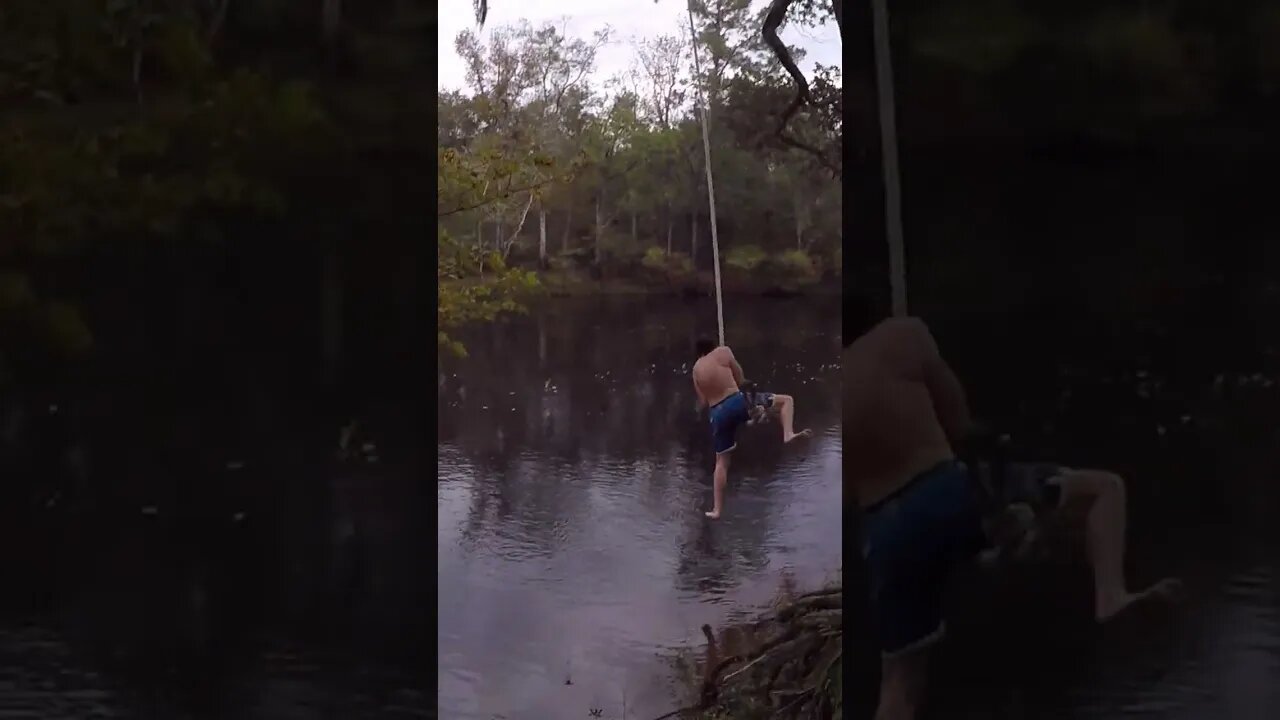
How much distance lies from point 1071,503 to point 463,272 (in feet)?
7.25

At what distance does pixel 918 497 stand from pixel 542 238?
5.66 ft

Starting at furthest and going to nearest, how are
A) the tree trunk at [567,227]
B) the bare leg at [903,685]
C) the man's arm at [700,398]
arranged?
the tree trunk at [567,227] < the man's arm at [700,398] < the bare leg at [903,685]

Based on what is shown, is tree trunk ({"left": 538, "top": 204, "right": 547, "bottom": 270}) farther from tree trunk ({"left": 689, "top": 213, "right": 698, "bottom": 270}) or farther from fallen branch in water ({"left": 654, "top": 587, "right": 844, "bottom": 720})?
fallen branch in water ({"left": 654, "top": 587, "right": 844, "bottom": 720})

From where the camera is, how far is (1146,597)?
241 cm

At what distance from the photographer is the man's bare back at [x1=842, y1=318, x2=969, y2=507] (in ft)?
7.89

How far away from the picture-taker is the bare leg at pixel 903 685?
2383mm

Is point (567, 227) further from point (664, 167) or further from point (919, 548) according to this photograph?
point (919, 548)

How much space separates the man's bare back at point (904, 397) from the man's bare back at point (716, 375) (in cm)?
88

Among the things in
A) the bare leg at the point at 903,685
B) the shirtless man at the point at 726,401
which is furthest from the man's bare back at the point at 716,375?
the bare leg at the point at 903,685
